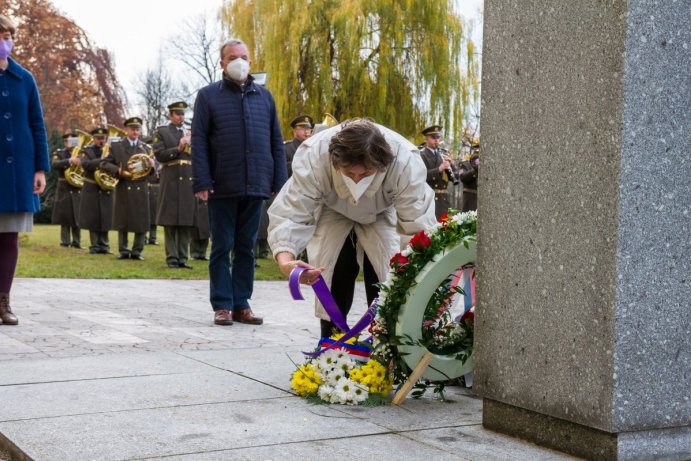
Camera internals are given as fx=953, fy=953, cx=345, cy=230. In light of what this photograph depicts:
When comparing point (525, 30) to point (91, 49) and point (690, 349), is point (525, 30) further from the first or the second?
point (91, 49)

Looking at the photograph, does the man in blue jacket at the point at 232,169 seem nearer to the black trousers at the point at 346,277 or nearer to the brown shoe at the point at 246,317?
the brown shoe at the point at 246,317

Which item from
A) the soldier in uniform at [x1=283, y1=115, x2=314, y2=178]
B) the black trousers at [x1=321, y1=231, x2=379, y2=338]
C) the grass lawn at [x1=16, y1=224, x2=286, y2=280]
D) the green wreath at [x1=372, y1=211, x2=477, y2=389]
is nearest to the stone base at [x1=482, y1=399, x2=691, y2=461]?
the green wreath at [x1=372, y1=211, x2=477, y2=389]

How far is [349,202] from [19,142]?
3.03m

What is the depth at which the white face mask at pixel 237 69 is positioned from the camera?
7.24 metres

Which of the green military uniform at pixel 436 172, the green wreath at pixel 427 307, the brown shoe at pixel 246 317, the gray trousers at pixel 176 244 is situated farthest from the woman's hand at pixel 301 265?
the green military uniform at pixel 436 172

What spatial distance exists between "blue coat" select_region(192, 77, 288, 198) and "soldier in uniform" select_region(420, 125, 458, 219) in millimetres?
9714

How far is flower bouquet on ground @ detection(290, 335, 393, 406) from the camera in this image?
4250 mm

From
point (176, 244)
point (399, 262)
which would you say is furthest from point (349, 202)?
point (176, 244)

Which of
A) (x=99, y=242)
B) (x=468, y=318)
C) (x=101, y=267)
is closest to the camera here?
(x=468, y=318)

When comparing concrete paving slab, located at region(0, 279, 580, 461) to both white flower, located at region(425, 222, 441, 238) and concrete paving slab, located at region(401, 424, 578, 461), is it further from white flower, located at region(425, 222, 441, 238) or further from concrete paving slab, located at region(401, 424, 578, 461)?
white flower, located at region(425, 222, 441, 238)

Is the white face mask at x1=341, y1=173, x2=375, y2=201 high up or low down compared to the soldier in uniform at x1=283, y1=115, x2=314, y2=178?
down

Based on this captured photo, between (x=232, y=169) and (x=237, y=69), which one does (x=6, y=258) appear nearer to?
(x=232, y=169)

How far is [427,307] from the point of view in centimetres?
453

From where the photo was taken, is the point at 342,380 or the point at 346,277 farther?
the point at 346,277
